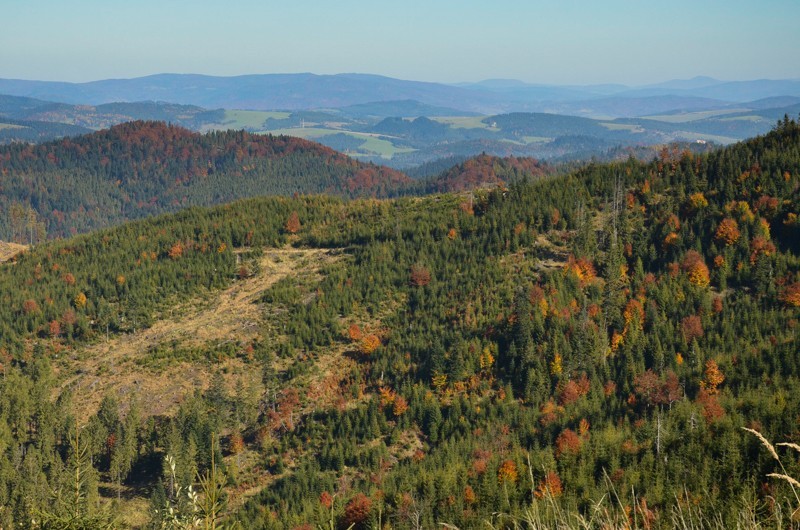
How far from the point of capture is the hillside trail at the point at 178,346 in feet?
382

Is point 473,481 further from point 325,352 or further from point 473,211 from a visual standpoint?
point 473,211

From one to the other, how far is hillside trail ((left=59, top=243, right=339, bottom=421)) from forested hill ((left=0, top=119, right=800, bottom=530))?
1.82 ft

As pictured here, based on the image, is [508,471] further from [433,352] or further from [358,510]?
[433,352]

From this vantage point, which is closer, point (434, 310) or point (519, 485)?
point (519, 485)

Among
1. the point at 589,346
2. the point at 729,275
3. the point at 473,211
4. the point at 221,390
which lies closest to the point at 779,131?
the point at 729,275

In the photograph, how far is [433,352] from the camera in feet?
379

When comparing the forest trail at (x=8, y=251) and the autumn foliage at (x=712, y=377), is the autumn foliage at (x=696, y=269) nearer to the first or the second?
the autumn foliage at (x=712, y=377)

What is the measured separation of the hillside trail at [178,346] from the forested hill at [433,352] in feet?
1.82

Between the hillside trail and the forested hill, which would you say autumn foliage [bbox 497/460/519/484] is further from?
the hillside trail

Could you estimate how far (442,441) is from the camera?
9950 cm

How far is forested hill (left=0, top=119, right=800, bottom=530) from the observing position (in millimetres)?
80125

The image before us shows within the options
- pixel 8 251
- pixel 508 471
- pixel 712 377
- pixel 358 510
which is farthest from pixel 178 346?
pixel 8 251

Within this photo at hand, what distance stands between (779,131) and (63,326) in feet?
547

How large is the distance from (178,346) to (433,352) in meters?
50.1
